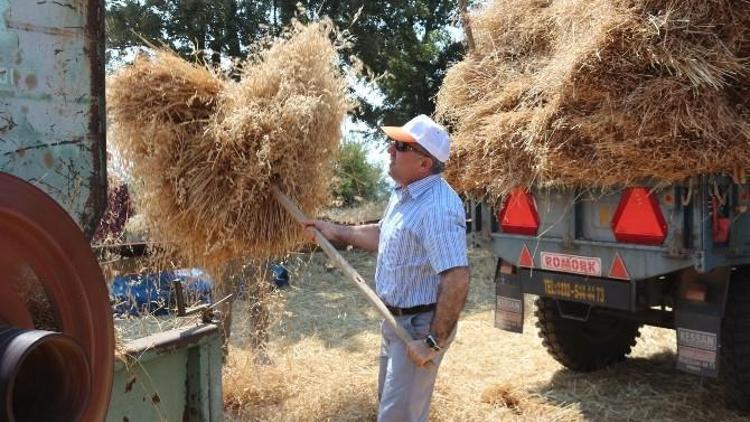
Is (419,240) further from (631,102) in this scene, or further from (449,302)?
(631,102)

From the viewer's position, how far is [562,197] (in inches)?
164

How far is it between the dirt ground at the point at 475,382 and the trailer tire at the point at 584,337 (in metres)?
0.11

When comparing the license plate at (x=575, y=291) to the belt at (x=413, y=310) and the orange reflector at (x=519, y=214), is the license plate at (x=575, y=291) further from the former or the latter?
the belt at (x=413, y=310)

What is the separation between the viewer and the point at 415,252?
292 centimetres

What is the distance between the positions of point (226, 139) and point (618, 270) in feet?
7.46

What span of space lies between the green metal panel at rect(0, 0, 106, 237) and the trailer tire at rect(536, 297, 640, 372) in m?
3.83

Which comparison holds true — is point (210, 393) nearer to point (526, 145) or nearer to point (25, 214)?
point (25, 214)

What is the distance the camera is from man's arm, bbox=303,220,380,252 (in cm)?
310

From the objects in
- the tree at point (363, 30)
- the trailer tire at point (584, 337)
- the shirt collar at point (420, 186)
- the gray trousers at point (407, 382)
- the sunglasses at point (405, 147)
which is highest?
the tree at point (363, 30)

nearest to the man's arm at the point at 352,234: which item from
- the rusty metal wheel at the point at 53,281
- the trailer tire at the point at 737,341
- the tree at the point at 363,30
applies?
the rusty metal wheel at the point at 53,281

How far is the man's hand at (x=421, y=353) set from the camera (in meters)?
2.59

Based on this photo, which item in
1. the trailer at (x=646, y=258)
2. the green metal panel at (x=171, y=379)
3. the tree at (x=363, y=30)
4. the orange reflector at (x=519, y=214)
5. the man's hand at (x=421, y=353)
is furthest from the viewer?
the tree at (x=363, y=30)

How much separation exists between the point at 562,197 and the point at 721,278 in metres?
0.93

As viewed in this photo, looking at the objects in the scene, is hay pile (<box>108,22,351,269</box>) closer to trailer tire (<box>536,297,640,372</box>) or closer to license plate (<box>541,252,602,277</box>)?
license plate (<box>541,252,602,277</box>)
